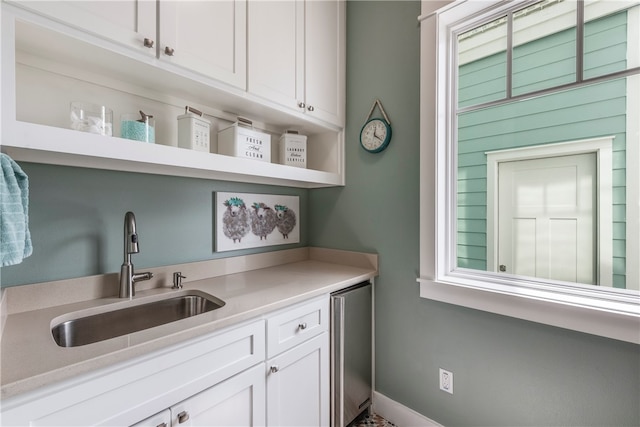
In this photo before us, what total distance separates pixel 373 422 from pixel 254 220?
4.68ft

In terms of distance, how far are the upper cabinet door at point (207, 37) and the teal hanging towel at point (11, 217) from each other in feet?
2.09

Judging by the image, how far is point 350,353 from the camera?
1.61m

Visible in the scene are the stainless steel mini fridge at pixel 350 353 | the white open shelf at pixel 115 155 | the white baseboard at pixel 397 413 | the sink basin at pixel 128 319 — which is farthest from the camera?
the white baseboard at pixel 397 413

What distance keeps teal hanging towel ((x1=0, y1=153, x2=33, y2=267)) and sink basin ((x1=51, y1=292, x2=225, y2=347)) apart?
425 millimetres

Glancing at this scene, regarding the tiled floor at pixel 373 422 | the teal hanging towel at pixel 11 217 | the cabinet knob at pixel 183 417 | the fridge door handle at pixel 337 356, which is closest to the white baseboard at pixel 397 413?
the tiled floor at pixel 373 422

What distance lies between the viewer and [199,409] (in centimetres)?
96

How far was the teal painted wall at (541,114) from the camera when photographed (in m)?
1.22

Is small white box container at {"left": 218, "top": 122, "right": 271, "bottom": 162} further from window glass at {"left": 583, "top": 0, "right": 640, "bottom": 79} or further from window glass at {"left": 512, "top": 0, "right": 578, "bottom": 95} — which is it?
window glass at {"left": 583, "top": 0, "right": 640, "bottom": 79}

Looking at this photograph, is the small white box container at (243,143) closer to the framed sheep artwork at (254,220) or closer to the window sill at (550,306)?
the framed sheep artwork at (254,220)

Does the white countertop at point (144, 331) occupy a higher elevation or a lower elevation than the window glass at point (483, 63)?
lower

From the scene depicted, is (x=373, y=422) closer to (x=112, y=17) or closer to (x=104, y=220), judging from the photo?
(x=104, y=220)

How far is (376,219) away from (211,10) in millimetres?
1367

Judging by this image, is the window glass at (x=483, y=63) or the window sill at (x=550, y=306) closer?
the window sill at (x=550, y=306)

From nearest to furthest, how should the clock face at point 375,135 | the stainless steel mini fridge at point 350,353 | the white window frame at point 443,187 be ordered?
the white window frame at point 443,187, the stainless steel mini fridge at point 350,353, the clock face at point 375,135
